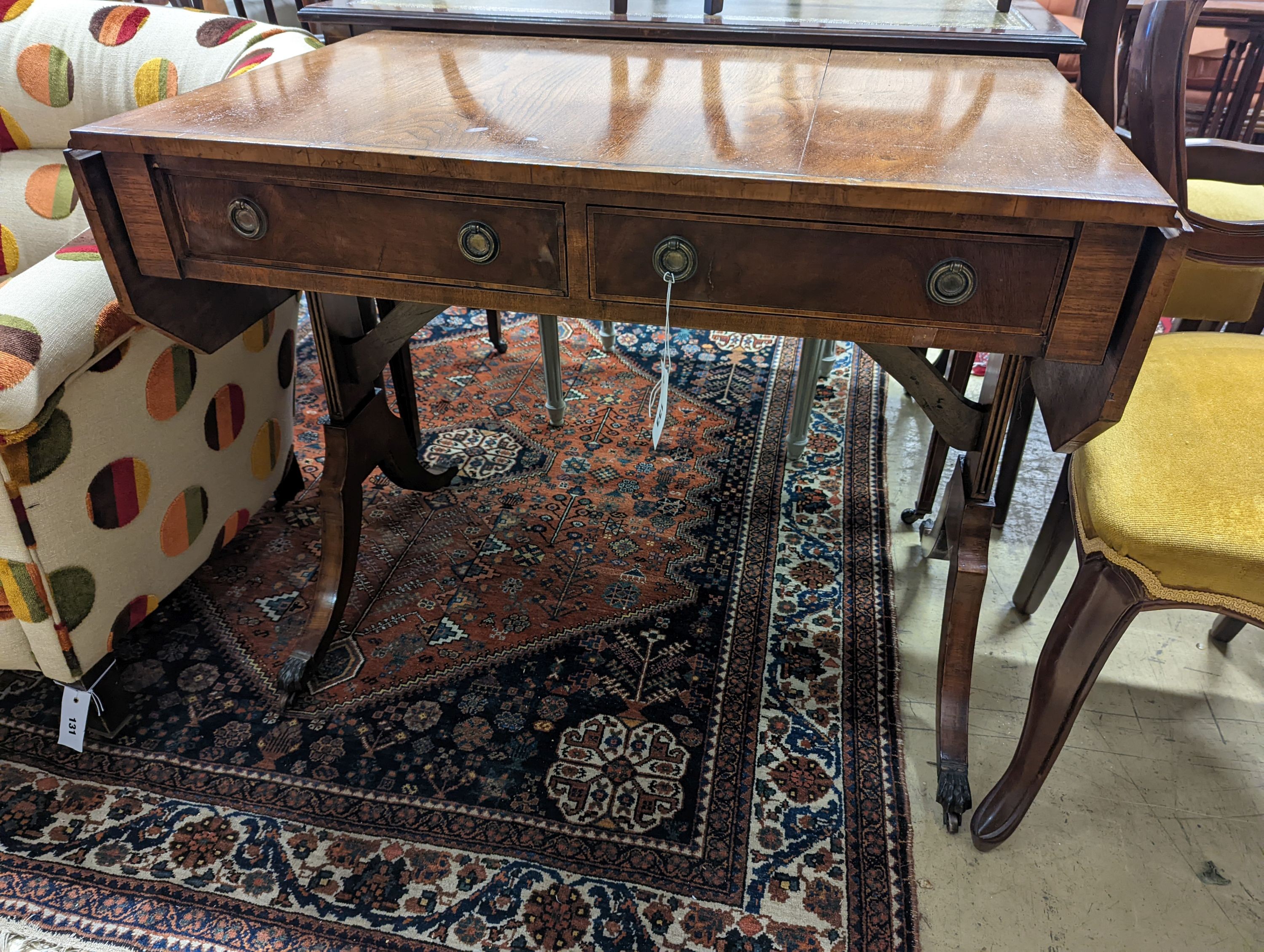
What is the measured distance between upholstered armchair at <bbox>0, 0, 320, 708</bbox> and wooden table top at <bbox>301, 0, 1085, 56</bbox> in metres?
0.21

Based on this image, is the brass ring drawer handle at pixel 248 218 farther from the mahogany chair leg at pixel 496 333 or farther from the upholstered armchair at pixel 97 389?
the mahogany chair leg at pixel 496 333

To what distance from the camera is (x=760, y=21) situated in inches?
47.4

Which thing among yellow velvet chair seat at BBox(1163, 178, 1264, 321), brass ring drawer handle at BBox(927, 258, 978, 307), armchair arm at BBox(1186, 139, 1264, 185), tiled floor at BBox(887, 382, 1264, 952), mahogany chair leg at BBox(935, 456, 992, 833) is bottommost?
tiled floor at BBox(887, 382, 1264, 952)

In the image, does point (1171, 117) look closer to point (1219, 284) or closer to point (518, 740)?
point (1219, 284)

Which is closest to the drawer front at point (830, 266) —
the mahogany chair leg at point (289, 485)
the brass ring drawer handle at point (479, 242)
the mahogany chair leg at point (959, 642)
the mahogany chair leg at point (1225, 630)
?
the brass ring drawer handle at point (479, 242)

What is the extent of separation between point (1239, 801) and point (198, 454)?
5.35 feet

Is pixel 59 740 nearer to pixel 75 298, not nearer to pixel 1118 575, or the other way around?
pixel 75 298

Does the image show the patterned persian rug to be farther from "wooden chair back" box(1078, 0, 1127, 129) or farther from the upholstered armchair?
"wooden chair back" box(1078, 0, 1127, 129)

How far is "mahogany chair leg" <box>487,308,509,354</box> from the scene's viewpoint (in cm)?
220

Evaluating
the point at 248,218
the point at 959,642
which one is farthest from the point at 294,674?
the point at 959,642

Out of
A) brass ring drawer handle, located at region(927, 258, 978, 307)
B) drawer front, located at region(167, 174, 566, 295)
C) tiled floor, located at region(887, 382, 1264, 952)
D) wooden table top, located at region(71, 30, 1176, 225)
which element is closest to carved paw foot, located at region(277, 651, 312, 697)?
drawer front, located at region(167, 174, 566, 295)

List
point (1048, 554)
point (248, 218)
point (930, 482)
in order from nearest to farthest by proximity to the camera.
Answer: point (248, 218) < point (1048, 554) < point (930, 482)

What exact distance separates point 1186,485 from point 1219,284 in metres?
0.78

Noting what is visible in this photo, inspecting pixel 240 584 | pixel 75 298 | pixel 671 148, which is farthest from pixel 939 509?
pixel 75 298
